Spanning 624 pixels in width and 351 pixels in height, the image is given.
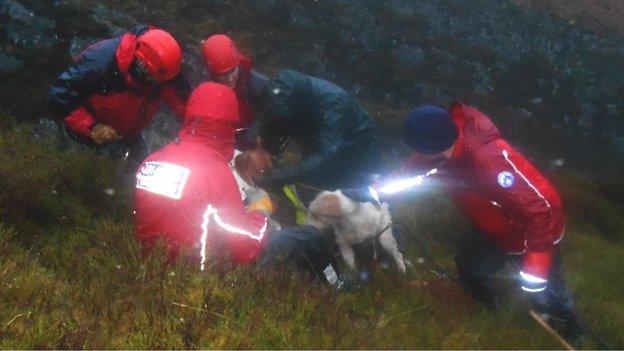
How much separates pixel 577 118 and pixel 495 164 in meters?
14.1

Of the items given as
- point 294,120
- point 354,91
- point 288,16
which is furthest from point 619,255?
point 288,16

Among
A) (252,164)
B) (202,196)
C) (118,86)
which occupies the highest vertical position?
(202,196)

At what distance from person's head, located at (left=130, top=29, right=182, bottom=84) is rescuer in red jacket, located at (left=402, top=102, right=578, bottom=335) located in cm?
252

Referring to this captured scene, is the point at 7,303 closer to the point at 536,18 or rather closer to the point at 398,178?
the point at 398,178

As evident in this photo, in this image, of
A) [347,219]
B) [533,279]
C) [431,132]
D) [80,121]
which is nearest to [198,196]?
[431,132]

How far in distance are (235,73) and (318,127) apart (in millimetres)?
1098

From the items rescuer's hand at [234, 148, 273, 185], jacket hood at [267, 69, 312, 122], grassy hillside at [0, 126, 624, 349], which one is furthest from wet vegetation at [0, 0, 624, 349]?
jacket hood at [267, 69, 312, 122]

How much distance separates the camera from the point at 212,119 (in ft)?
13.3

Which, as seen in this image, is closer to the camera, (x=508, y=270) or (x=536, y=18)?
(x=508, y=270)

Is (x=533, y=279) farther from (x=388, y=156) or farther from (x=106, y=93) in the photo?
(x=388, y=156)

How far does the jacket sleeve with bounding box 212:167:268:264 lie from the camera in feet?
12.3

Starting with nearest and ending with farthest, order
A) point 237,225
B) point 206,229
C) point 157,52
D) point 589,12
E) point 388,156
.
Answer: point 206,229, point 237,225, point 157,52, point 388,156, point 589,12

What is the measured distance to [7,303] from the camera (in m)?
3.37

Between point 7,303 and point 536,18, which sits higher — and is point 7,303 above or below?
above
